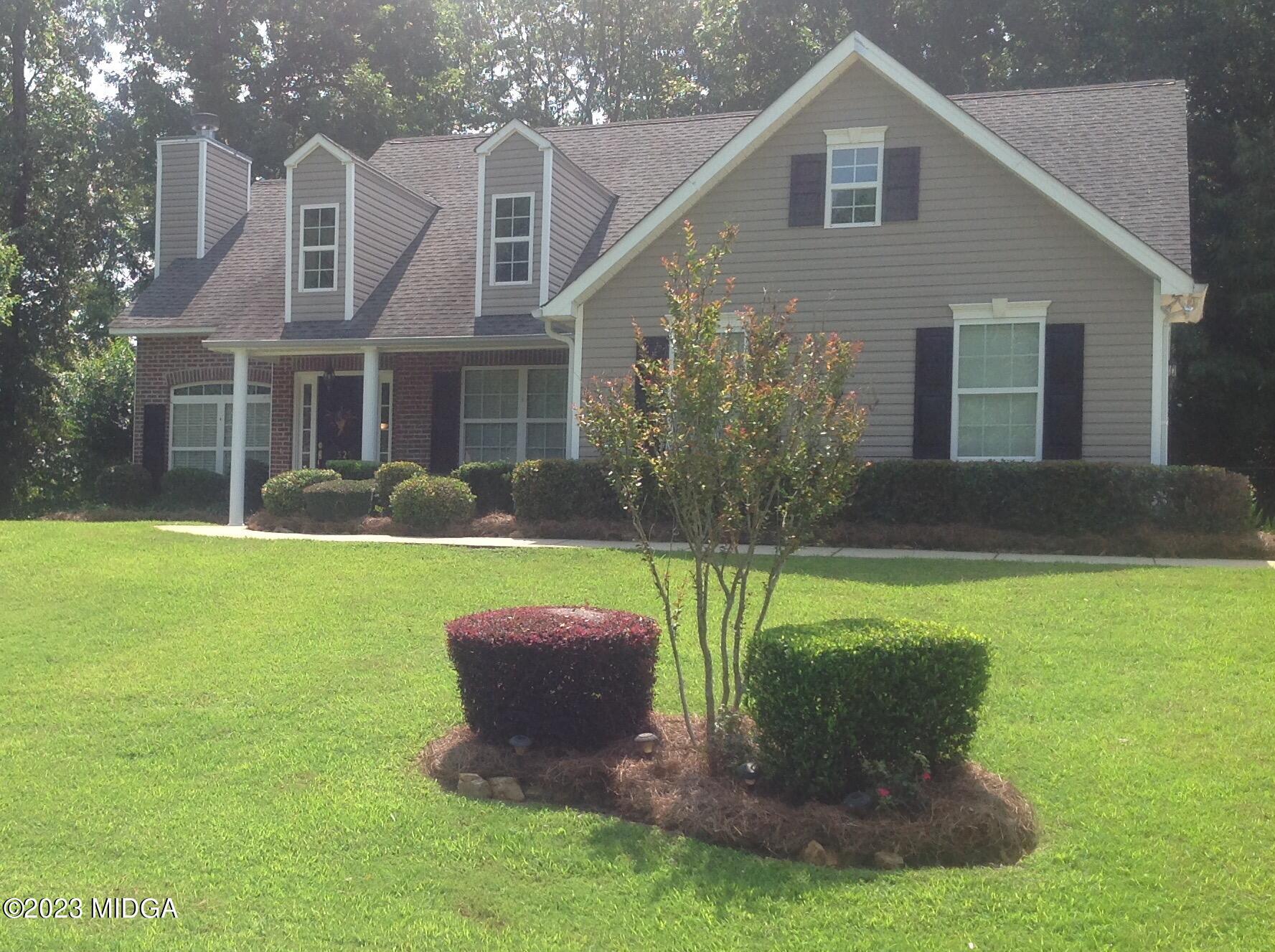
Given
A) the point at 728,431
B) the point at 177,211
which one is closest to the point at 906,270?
the point at 728,431

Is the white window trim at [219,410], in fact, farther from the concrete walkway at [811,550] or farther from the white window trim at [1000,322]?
the white window trim at [1000,322]

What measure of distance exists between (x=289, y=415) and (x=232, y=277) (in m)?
3.07

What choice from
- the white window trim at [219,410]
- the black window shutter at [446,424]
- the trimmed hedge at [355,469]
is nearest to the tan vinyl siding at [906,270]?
the trimmed hedge at [355,469]

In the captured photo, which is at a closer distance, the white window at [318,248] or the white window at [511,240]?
the white window at [511,240]

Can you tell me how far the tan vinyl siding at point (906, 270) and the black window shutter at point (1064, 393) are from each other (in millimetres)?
109

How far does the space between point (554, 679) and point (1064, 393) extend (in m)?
9.91

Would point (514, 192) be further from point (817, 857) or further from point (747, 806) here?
point (817, 857)

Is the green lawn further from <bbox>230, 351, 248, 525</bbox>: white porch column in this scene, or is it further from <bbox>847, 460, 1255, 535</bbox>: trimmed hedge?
<bbox>230, 351, 248, 525</bbox>: white porch column

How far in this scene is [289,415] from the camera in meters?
21.2

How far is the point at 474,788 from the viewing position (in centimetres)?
610

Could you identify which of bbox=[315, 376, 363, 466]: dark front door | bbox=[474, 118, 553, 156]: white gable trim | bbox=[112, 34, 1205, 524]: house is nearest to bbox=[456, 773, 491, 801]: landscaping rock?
bbox=[112, 34, 1205, 524]: house

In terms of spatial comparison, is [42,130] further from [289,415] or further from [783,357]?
[783,357]

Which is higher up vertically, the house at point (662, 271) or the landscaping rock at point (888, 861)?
the house at point (662, 271)

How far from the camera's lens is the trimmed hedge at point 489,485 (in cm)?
1666
